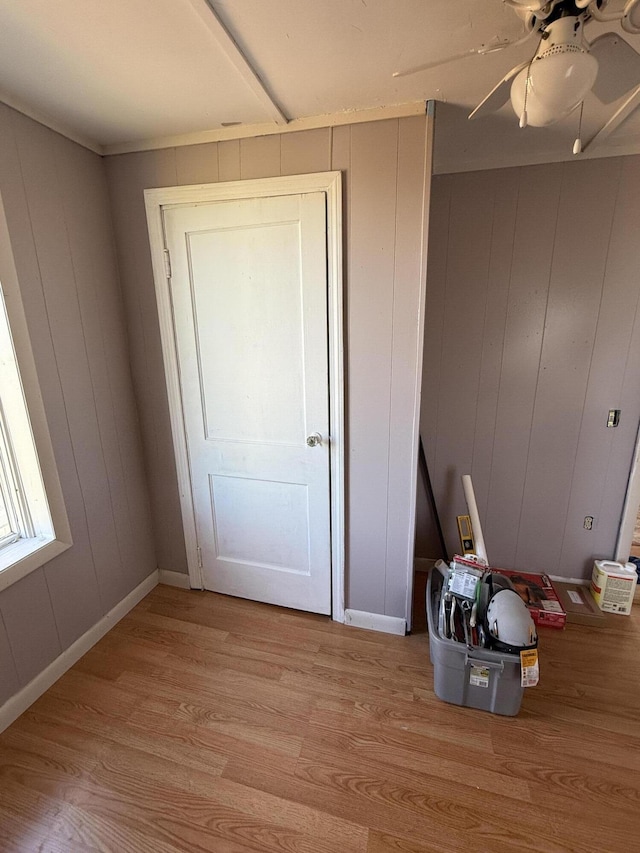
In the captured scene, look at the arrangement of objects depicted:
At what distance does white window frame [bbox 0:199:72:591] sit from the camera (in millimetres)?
1443

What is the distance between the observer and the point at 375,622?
6.40 ft

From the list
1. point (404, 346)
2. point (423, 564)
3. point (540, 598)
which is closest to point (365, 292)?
point (404, 346)

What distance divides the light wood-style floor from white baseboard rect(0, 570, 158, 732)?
0.12ft

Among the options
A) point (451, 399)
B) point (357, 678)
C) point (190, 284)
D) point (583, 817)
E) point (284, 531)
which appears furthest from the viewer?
point (451, 399)

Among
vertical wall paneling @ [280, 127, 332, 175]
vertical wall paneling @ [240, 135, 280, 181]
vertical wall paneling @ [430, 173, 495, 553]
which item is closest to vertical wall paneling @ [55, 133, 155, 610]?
vertical wall paneling @ [240, 135, 280, 181]

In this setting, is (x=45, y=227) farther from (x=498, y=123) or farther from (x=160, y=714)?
(x=160, y=714)

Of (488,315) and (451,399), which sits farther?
(451,399)

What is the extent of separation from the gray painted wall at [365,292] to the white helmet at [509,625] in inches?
16.8

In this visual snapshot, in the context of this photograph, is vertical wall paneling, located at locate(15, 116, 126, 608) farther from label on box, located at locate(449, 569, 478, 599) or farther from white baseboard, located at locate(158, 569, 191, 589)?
label on box, located at locate(449, 569, 478, 599)

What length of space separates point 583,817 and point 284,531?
145 cm

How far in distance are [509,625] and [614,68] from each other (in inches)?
75.2

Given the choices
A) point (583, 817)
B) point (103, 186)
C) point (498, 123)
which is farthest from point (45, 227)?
point (583, 817)

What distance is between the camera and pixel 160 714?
60.9 inches

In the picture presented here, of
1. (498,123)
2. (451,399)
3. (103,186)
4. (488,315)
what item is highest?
(498,123)
